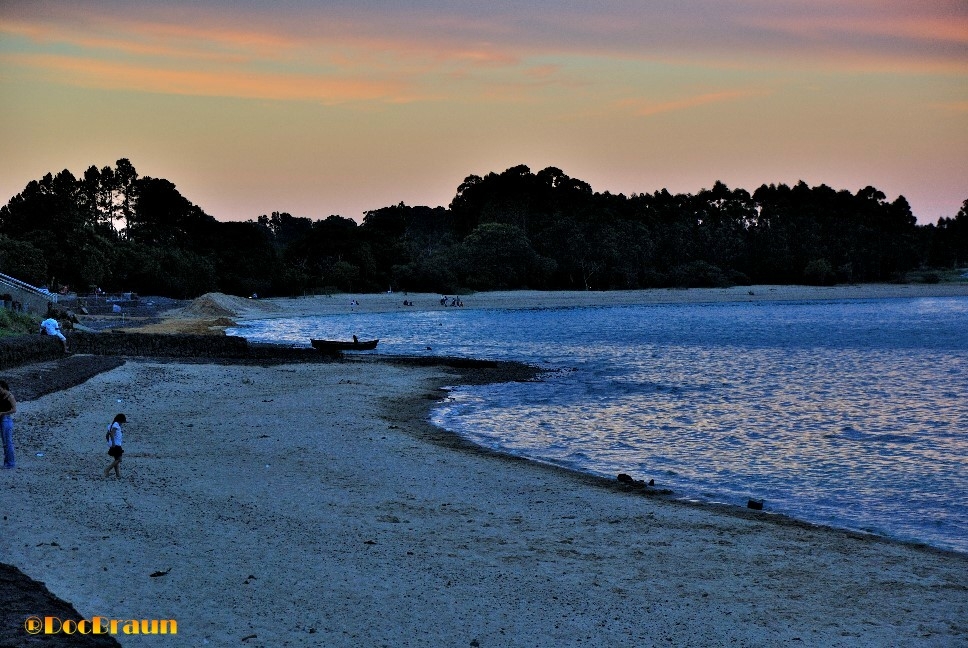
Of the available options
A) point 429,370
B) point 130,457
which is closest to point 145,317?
point 429,370

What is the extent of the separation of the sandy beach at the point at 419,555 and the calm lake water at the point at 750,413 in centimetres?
219

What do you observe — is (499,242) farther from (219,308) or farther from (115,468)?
(115,468)

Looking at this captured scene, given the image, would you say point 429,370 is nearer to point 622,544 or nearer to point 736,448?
point 736,448

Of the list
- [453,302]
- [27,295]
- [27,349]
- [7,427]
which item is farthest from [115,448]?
[453,302]

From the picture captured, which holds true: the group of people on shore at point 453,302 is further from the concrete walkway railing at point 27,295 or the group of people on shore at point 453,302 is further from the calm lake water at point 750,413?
the concrete walkway railing at point 27,295

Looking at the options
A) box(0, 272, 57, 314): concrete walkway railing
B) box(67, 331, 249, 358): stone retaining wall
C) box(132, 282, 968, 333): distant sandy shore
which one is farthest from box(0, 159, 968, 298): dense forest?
box(67, 331, 249, 358): stone retaining wall

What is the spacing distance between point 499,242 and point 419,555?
115299 mm

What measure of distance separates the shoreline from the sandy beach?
35mm

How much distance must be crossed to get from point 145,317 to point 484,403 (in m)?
47.1

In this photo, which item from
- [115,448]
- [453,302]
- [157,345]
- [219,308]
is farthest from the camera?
[453,302]

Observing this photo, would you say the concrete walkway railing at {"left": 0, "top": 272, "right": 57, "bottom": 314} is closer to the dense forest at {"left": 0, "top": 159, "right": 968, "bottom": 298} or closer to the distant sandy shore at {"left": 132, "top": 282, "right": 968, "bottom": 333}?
the distant sandy shore at {"left": 132, "top": 282, "right": 968, "bottom": 333}

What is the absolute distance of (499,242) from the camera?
125 meters

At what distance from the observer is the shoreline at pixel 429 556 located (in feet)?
29.3

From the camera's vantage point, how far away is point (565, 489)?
15875mm
